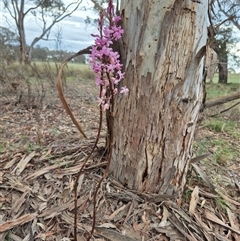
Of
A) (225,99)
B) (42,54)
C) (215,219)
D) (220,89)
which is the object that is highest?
(225,99)

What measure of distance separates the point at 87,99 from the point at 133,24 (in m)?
3.48

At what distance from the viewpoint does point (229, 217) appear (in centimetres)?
145

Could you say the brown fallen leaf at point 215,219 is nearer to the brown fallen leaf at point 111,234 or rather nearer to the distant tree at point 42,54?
the brown fallen leaf at point 111,234

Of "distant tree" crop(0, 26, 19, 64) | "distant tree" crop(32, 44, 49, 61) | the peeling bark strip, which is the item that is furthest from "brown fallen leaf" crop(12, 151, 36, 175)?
"distant tree" crop(32, 44, 49, 61)

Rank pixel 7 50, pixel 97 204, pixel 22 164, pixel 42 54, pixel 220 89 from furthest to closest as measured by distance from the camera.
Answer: pixel 220 89
pixel 42 54
pixel 7 50
pixel 22 164
pixel 97 204

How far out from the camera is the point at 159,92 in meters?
1.25

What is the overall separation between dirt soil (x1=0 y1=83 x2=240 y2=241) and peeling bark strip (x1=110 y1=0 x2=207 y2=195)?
112mm

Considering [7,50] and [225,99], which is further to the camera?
[7,50]

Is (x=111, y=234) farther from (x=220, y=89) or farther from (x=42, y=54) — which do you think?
(x=220, y=89)

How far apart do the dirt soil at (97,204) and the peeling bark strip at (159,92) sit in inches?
4.4

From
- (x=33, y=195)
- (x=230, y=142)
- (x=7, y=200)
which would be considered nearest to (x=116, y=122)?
(x=33, y=195)

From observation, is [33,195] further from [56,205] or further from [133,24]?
[133,24]

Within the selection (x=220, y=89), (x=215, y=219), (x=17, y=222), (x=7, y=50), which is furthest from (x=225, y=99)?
(x=220, y=89)

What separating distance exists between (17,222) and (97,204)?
365 millimetres
